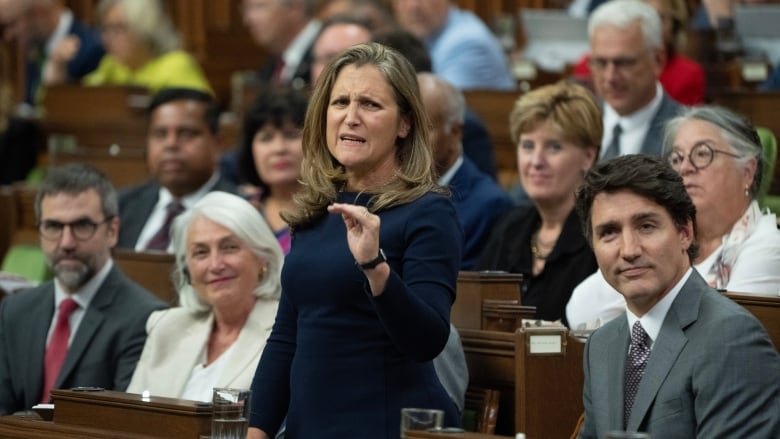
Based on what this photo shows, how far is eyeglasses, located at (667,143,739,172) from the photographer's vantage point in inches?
147

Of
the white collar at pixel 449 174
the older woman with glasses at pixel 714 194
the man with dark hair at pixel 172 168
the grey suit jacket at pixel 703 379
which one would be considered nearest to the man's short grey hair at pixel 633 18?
the white collar at pixel 449 174

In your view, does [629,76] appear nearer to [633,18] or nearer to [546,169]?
[633,18]

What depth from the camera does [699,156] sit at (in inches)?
148

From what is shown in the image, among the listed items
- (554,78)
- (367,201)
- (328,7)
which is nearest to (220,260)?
(367,201)

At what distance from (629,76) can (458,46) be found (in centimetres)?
191

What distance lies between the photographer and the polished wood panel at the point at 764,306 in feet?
10.5

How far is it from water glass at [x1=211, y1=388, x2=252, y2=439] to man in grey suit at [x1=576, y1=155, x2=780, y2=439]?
67cm

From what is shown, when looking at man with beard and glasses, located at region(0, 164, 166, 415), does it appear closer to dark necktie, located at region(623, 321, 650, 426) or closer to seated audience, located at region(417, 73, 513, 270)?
seated audience, located at region(417, 73, 513, 270)

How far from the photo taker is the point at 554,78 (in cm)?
674

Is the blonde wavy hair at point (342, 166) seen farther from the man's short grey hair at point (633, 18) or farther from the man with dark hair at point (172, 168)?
the man with dark hair at point (172, 168)

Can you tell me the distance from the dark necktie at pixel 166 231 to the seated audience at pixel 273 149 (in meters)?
0.36

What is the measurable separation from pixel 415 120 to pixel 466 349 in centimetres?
88

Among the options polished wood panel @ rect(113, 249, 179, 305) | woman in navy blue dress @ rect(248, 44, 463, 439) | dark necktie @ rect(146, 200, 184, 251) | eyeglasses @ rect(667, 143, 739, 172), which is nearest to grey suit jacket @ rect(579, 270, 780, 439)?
woman in navy blue dress @ rect(248, 44, 463, 439)

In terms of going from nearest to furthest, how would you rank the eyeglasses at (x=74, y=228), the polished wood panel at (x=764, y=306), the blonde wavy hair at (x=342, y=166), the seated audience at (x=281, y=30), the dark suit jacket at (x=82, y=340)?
the blonde wavy hair at (x=342, y=166) < the polished wood panel at (x=764, y=306) < the dark suit jacket at (x=82, y=340) < the eyeglasses at (x=74, y=228) < the seated audience at (x=281, y=30)
